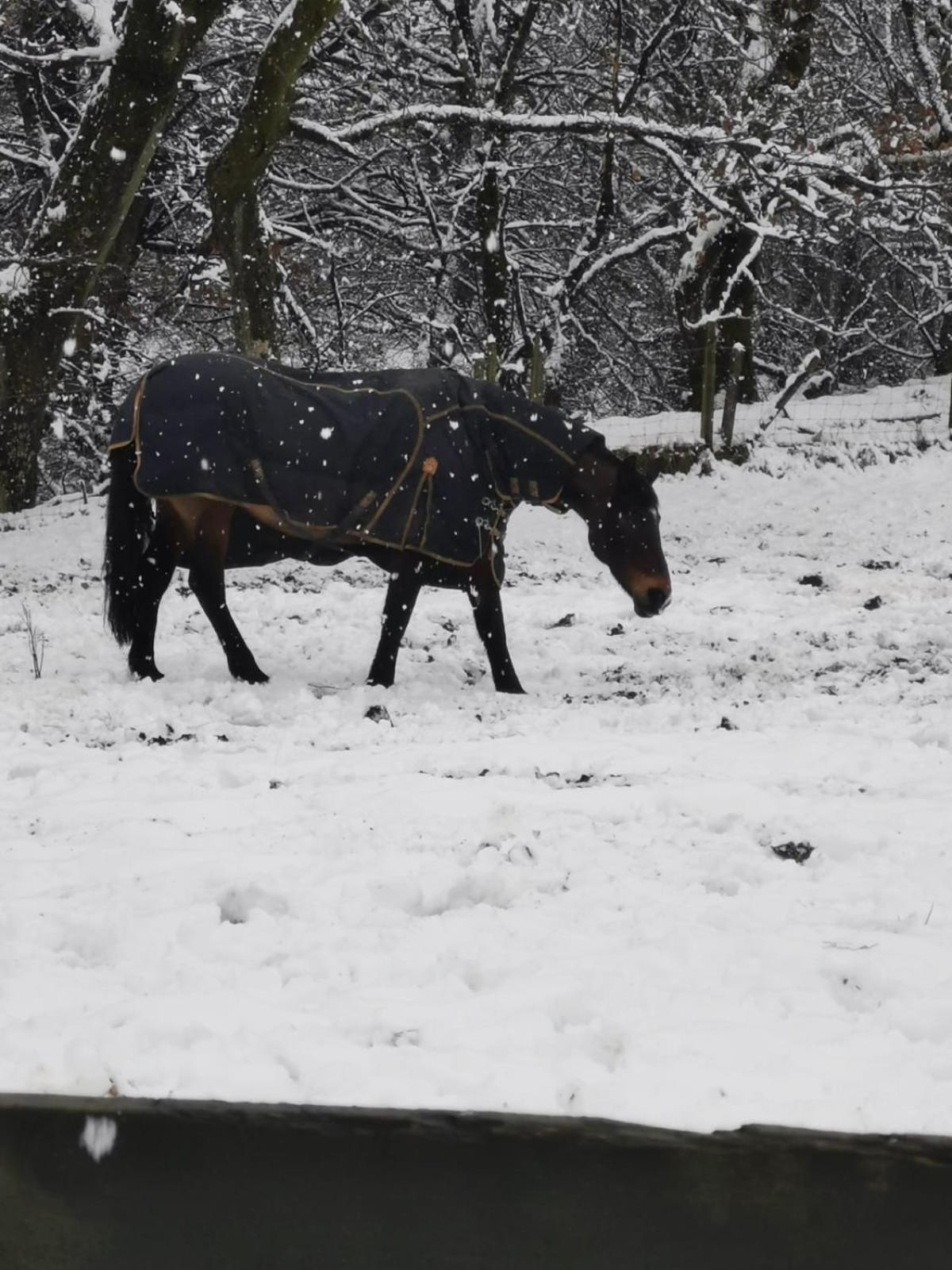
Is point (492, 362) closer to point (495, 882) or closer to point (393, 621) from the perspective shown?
point (393, 621)

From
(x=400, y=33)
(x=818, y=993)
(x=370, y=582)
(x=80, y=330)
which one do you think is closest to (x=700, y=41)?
(x=400, y=33)

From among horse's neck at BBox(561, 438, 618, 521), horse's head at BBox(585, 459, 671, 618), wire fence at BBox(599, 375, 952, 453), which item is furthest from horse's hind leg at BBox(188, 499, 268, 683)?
wire fence at BBox(599, 375, 952, 453)

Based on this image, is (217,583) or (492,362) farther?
(492,362)


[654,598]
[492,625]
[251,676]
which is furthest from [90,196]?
[654,598]

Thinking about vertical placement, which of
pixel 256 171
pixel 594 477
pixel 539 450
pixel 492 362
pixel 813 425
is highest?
pixel 256 171

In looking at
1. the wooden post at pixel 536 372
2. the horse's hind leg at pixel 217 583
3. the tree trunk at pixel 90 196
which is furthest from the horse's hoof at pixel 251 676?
the wooden post at pixel 536 372

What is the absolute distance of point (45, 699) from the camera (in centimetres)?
537

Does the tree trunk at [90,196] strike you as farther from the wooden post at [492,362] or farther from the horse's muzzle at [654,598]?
the horse's muzzle at [654,598]

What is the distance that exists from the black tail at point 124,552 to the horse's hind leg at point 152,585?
0.03 metres

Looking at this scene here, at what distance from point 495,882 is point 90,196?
8.17 meters

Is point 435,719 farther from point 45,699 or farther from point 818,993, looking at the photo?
point 818,993

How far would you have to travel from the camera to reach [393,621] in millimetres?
5961

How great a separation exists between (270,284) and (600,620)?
19.4 ft

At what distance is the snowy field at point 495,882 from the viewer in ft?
8.36
